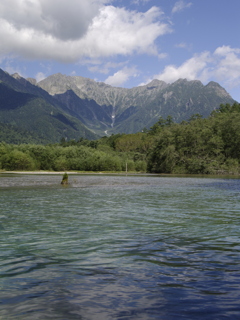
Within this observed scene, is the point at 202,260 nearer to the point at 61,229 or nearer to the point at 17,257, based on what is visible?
the point at 17,257

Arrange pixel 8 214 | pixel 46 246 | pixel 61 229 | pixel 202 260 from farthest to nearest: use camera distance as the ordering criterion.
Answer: pixel 8 214 < pixel 61 229 < pixel 46 246 < pixel 202 260

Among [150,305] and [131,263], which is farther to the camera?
[131,263]

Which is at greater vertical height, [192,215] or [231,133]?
[231,133]

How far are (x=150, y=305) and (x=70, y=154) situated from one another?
189848 millimetres

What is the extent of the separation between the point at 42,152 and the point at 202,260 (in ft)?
609

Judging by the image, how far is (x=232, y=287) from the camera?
27.0ft

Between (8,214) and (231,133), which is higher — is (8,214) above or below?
below

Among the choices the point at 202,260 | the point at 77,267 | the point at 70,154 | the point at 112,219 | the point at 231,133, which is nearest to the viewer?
the point at 77,267

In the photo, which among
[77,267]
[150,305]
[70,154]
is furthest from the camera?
[70,154]

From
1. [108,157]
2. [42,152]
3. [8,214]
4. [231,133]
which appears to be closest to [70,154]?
[42,152]

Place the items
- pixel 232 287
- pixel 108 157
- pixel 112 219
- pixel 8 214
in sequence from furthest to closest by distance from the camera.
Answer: pixel 108 157 < pixel 8 214 < pixel 112 219 < pixel 232 287

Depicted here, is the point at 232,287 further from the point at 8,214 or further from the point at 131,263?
the point at 8,214

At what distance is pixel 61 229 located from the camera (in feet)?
54.3

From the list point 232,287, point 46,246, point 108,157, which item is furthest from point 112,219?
point 108,157
